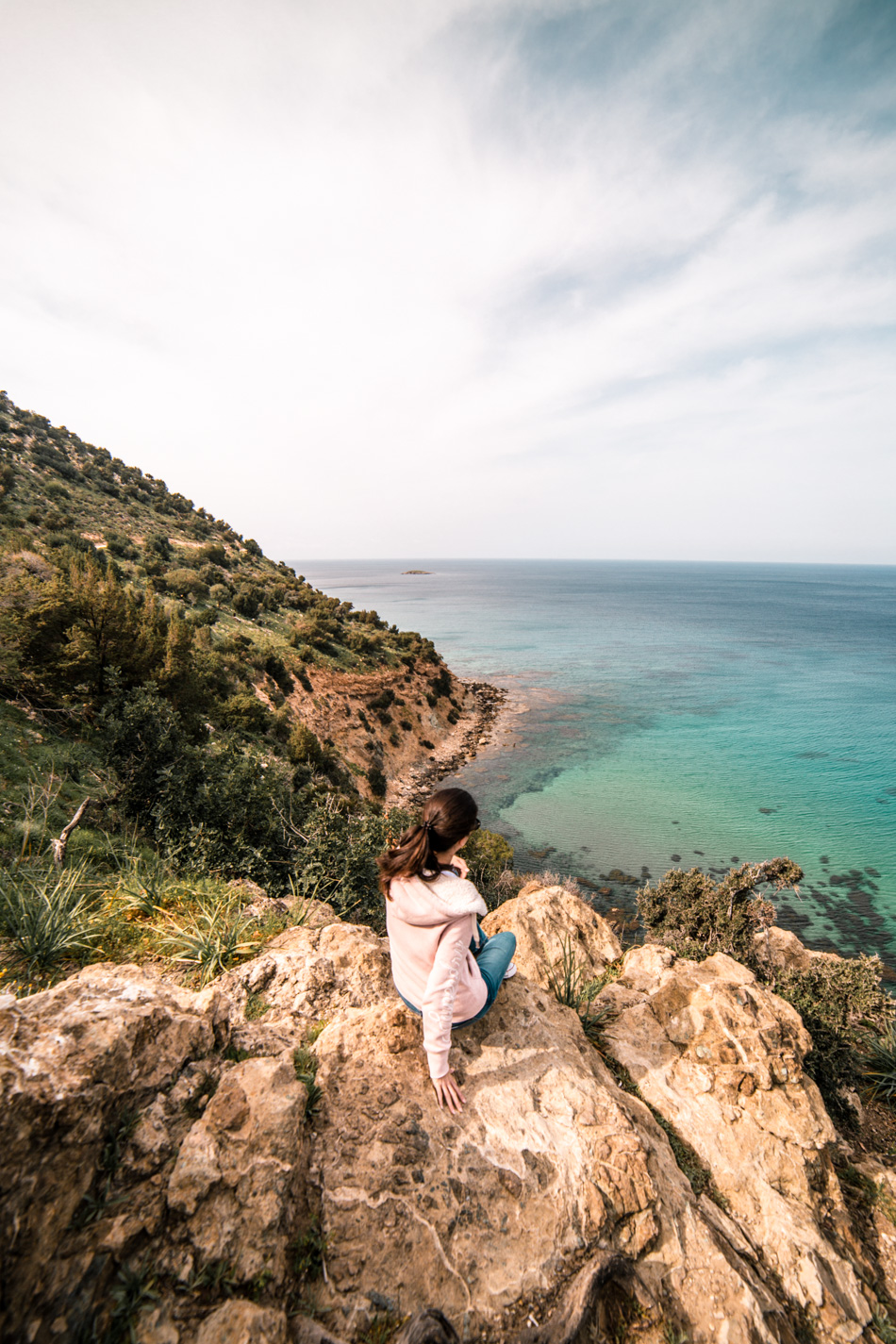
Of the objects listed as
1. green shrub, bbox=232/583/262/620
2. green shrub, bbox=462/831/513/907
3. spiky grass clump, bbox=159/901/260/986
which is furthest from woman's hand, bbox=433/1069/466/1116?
green shrub, bbox=232/583/262/620

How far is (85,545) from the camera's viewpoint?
97.4 ft

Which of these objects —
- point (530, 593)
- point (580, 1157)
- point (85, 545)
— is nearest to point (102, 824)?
point (580, 1157)

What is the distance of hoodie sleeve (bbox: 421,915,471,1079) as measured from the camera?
11.6 ft

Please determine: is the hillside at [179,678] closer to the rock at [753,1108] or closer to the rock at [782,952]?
the rock at [753,1108]

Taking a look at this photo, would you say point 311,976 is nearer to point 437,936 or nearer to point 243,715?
point 437,936

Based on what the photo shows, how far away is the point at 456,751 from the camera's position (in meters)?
41.2

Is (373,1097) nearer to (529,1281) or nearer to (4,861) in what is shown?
(529,1281)

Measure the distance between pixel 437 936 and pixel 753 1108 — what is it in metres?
4.35

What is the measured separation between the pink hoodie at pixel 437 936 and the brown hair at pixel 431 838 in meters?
0.10

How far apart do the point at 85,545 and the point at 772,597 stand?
621ft

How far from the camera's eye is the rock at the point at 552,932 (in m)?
8.36

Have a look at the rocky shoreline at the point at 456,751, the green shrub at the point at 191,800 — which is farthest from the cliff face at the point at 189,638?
the green shrub at the point at 191,800

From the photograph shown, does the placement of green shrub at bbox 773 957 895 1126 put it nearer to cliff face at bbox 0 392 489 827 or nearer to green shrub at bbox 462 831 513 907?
green shrub at bbox 462 831 513 907

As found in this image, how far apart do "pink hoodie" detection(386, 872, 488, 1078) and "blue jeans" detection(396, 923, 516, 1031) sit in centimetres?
45
